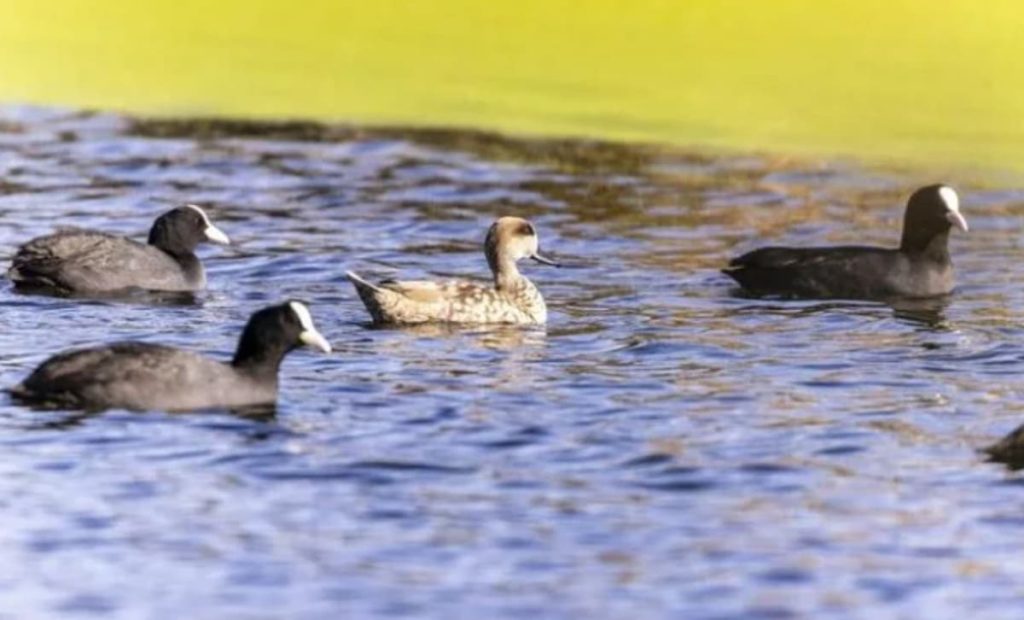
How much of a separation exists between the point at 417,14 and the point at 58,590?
19829 millimetres

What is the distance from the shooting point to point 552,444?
1177 cm

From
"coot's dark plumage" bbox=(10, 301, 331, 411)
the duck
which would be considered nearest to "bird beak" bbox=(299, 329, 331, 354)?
"coot's dark plumage" bbox=(10, 301, 331, 411)

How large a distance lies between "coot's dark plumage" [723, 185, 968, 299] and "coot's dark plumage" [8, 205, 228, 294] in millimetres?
3602

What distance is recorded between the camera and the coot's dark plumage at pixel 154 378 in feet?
40.2

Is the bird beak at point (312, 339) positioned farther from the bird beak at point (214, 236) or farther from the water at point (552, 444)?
the bird beak at point (214, 236)

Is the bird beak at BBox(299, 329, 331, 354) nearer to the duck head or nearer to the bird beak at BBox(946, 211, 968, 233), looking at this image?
the duck head

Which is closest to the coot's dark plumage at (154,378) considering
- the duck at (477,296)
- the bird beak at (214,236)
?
the duck at (477,296)

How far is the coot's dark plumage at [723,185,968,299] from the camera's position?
16969 mm

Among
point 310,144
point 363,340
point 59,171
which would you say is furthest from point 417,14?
point 363,340

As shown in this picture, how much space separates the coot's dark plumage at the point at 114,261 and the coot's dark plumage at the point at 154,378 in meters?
3.94

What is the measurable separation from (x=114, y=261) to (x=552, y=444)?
5.75 metres

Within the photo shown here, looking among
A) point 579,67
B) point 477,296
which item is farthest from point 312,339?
point 579,67

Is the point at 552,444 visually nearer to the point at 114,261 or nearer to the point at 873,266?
the point at 114,261

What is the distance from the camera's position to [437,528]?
398 inches
